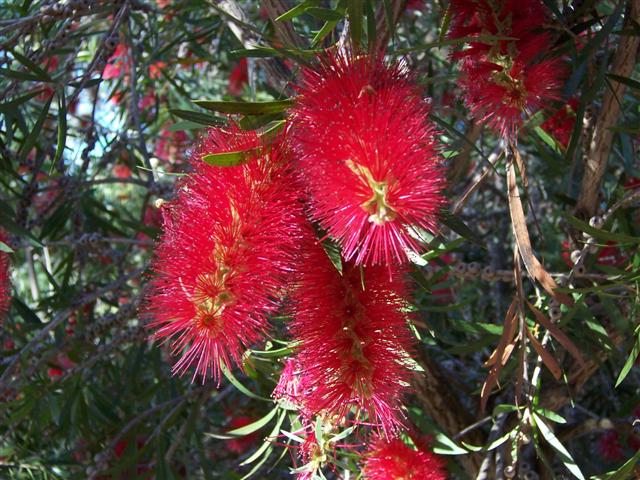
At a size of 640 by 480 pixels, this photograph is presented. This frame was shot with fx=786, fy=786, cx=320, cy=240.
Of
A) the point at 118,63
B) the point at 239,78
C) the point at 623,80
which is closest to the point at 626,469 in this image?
the point at 623,80

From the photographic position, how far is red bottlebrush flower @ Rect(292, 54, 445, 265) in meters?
0.74

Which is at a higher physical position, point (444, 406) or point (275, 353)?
point (275, 353)

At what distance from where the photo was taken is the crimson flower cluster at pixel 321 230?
2.49ft

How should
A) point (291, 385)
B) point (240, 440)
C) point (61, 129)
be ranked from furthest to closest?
1. point (240, 440)
2. point (61, 129)
3. point (291, 385)

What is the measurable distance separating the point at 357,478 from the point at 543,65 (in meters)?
0.65

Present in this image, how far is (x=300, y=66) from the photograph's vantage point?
872 millimetres

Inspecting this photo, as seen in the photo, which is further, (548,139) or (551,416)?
(548,139)

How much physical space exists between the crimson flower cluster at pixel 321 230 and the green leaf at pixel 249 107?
2 centimetres

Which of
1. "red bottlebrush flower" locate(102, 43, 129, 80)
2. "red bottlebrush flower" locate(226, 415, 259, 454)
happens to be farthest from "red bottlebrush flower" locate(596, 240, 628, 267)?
"red bottlebrush flower" locate(102, 43, 129, 80)

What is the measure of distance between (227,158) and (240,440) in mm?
1657

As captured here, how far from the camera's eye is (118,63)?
241 cm

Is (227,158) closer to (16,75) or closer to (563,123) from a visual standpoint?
(16,75)

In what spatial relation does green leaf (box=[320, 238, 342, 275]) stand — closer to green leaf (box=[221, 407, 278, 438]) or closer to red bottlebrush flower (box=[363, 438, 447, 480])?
red bottlebrush flower (box=[363, 438, 447, 480])

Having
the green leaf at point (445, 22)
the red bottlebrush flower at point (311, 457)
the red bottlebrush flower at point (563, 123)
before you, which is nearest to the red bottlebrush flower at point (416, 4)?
the red bottlebrush flower at point (563, 123)
